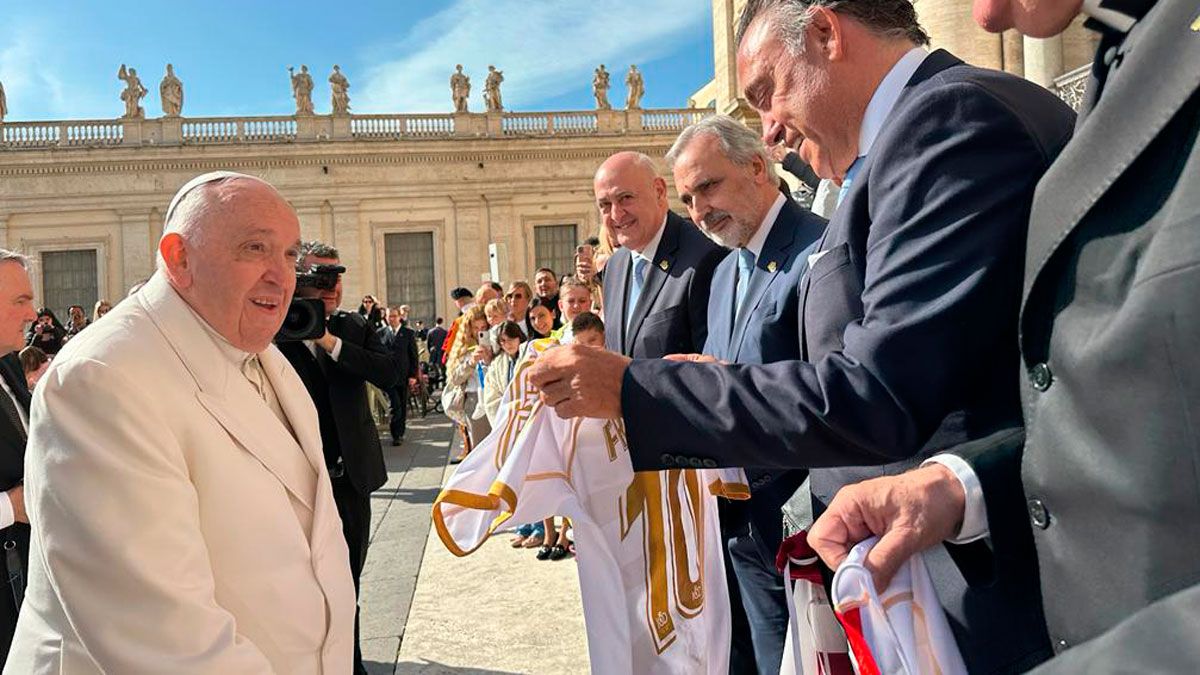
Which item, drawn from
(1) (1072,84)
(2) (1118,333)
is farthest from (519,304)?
(2) (1118,333)

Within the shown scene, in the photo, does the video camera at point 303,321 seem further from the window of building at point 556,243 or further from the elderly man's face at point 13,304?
the window of building at point 556,243

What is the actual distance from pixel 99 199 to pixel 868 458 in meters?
32.4

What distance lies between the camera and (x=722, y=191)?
322 centimetres

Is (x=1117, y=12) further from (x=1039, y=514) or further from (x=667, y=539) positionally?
(x=667, y=539)

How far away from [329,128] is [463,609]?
1086 inches

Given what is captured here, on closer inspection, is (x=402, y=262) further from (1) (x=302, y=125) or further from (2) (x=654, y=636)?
(2) (x=654, y=636)

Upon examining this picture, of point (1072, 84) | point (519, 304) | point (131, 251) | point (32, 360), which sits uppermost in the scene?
point (131, 251)

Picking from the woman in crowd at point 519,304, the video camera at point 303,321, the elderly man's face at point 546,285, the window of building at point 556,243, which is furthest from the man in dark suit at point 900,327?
the window of building at point 556,243

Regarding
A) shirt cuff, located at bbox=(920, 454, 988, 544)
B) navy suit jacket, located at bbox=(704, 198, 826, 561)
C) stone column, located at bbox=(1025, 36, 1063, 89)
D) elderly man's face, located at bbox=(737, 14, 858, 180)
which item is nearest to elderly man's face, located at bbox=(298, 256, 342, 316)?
navy suit jacket, located at bbox=(704, 198, 826, 561)

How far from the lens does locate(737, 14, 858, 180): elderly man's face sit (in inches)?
72.8

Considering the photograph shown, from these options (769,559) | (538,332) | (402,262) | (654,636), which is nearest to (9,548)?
(654,636)

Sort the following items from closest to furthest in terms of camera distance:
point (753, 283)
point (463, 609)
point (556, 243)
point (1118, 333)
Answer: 1. point (1118, 333)
2. point (753, 283)
3. point (463, 609)
4. point (556, 243)

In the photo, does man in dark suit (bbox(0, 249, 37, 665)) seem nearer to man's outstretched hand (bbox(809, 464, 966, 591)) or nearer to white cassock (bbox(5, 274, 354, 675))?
white cassock (bbox(5, 274, 354, 675))

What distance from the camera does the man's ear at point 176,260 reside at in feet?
6.99
